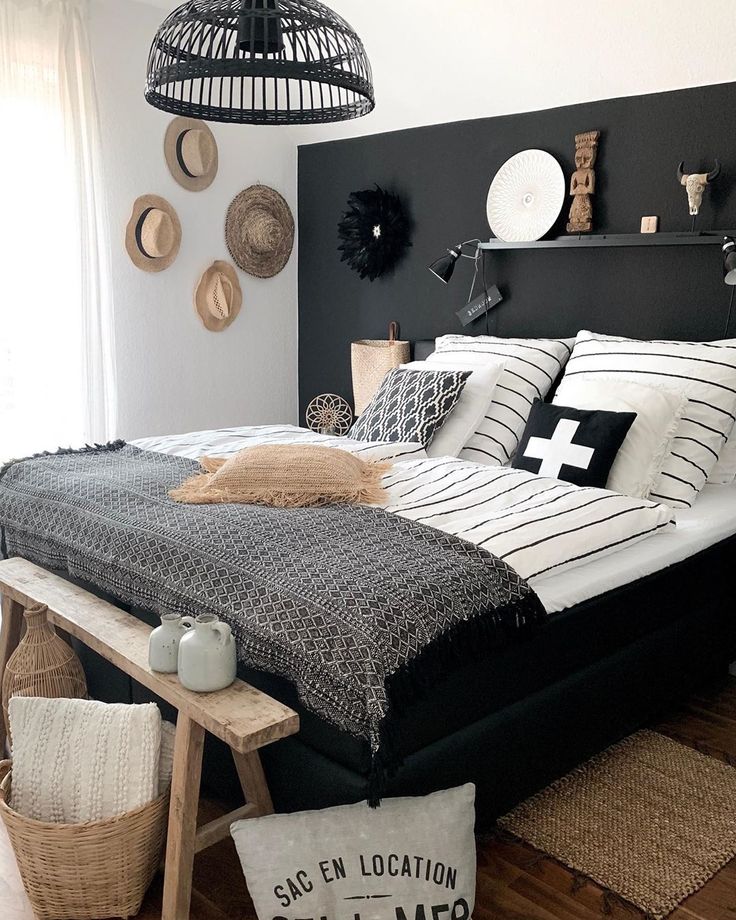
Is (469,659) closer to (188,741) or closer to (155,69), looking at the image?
(188,741)

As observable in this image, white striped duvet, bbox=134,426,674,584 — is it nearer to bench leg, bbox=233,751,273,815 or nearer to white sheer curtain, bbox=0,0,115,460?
bench leg, bbox=233,751,273,815

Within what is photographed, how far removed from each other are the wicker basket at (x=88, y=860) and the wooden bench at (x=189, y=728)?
0.08 metres

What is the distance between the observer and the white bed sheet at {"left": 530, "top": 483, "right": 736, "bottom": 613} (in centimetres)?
218

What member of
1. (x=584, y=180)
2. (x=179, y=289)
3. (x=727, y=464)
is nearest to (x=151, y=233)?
(x=179, y=289)

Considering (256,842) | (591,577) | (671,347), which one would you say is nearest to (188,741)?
(256,842)

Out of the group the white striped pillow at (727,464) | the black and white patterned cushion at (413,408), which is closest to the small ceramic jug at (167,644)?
the black and white patterned cushion at (413,408)

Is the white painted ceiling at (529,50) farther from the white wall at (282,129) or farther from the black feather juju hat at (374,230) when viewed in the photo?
the black feather juju hat at (374,230)

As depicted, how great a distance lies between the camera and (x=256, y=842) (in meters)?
1.76

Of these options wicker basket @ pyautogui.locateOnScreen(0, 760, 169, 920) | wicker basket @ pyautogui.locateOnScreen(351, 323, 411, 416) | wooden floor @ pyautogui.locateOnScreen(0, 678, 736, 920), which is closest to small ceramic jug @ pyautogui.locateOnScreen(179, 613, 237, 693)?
wicker basket @ pyautogui.locateOnScreen(0, 760, 169, 920)

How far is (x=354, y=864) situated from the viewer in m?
1.75

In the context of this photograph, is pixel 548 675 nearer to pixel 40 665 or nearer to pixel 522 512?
pixel 522 512

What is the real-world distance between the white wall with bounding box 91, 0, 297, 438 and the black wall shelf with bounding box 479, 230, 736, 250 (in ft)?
4.92

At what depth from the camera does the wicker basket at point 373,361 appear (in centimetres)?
429

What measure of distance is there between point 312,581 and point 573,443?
4.29 feet
